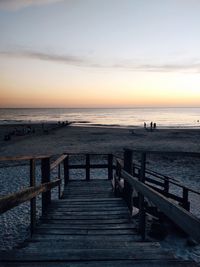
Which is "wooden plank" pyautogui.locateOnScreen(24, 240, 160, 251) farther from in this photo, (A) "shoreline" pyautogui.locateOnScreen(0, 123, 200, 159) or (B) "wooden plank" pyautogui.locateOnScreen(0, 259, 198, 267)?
(A) "shoreline" pyautogui.locateOnScreen(0, 123, 200, 159)

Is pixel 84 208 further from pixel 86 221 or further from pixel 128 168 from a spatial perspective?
pixel 128 168

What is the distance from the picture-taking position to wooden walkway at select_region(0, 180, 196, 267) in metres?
3.52

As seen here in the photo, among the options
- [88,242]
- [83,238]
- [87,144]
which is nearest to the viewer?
[88,242]

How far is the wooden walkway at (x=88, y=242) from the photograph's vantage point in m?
3.52

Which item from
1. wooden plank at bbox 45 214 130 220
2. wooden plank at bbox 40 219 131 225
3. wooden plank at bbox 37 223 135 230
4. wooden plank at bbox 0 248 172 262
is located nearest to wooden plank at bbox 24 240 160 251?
wooden plank at bbox 0 248 172 262

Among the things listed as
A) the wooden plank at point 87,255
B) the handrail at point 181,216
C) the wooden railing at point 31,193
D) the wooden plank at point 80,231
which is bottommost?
the wooden plank at point 80,231

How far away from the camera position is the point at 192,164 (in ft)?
64.5

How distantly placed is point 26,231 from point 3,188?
516 centimetres

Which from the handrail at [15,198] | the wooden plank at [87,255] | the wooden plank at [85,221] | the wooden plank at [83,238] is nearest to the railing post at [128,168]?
the wooden plank at [85,221]

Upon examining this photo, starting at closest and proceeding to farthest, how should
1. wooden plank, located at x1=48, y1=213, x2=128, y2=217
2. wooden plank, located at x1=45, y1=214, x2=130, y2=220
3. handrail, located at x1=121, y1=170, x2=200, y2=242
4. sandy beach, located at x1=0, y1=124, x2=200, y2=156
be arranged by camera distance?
1. handrail, located at x1=121, y1=170, x2=200, y2=242
2. wooden plank, located at x1=45, y1=214, x2=130, y2=220
3. wooden plank, located at x1=48, y1=213, x2=128, y2=217
4. sandy beach, located at x1=0, y1=124, x2=200, y2=156

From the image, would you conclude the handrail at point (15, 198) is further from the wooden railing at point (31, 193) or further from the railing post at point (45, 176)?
the railing post at point (45, 176)

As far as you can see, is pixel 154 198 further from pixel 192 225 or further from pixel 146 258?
pixel 192 225

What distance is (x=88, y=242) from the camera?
445cm

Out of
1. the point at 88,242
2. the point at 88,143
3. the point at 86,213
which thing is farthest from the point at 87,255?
the point at 88,143
